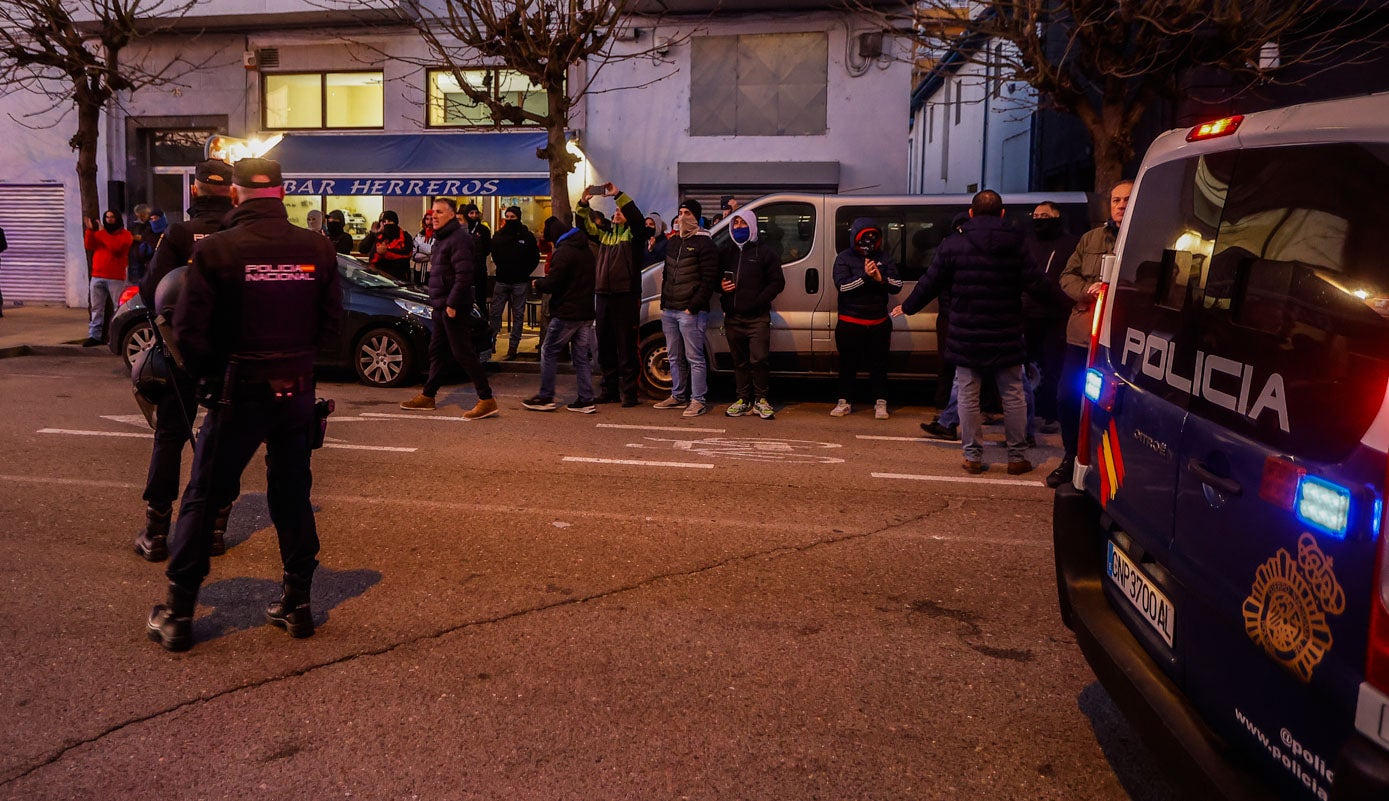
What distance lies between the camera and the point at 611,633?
474cm

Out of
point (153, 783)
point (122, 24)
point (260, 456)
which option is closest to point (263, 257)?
point (153, 783)

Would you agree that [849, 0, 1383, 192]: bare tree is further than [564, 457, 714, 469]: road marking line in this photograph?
Yes

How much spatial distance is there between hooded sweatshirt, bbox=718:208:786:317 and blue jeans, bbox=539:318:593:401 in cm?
140

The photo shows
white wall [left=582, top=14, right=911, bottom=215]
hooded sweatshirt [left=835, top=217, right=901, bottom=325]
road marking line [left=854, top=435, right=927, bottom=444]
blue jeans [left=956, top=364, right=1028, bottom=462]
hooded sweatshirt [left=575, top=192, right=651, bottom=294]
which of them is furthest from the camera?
white wall [left=582, top=14, right=911, bottom=215]

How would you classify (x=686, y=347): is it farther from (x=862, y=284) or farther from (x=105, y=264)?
(x=105, y=264)

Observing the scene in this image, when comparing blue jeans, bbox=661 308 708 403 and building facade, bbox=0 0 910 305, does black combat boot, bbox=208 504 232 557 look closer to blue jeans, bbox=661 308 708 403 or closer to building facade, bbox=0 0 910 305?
blue jeans, bbox=661 308 708 403

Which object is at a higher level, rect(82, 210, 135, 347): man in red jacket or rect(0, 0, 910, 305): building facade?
rect(0, 0, 910, 305): building facade

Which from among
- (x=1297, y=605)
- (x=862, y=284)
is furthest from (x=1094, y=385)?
(x=862, y=284)

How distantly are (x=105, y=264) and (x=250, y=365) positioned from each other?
12.7 metres

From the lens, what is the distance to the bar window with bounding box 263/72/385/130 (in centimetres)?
2072

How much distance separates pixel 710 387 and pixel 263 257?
8295 mm

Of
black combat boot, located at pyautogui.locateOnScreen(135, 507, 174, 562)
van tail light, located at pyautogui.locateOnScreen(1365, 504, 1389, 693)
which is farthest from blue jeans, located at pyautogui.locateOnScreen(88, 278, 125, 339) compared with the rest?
van tail light, located at pyautogui.locateOnScreen(1365, 504, 1389, 693)

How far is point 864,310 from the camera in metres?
10.3

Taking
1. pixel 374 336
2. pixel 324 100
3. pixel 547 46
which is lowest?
pixel 374 336
